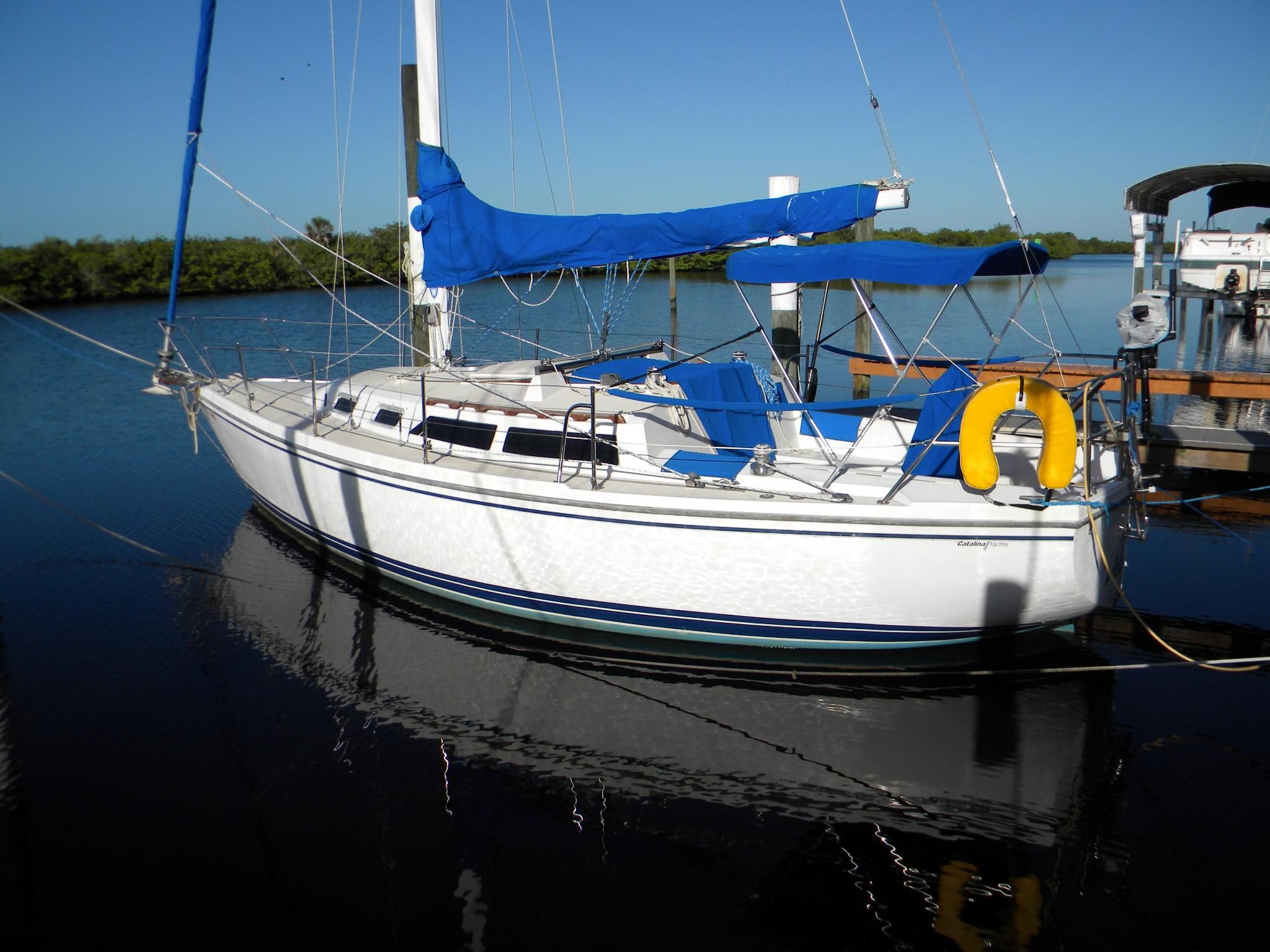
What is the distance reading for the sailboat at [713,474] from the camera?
5.84 metres

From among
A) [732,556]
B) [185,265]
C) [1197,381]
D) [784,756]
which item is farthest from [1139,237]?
Result: [185,265]

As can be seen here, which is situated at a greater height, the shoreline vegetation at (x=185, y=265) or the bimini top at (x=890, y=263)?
the shoreline vegetation at (x=185, y=265)

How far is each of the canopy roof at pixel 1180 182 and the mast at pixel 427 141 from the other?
1063cm

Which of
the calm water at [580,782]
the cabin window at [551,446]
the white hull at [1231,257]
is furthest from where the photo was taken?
the white hull at [1231,257]

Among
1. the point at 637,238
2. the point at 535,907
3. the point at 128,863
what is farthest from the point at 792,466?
the point at 128,863

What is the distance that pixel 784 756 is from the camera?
553cm

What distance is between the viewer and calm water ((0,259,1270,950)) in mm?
4215

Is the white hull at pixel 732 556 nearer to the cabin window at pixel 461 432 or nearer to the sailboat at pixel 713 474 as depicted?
the sailboat at pixel 713 474

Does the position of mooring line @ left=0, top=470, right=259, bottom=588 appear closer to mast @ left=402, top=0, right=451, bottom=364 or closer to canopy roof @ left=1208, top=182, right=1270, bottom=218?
mast @ left=402, top=0, right=451, bottom=364

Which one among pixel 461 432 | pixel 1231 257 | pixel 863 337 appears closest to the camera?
pixel 461 432

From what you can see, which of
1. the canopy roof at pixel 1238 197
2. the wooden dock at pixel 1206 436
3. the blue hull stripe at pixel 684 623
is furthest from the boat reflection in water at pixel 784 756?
the canopy roof at pixel 1238 197

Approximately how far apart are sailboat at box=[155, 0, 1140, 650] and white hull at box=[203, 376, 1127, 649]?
0.06 ft

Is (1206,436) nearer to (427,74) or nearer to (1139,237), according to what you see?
(1139,237)

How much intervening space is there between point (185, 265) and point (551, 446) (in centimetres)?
3716
